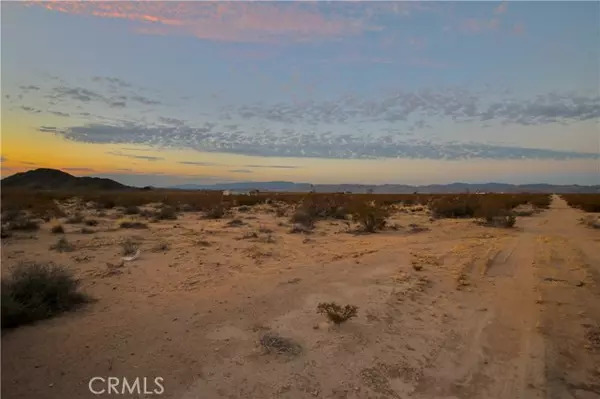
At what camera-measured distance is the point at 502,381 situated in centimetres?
463

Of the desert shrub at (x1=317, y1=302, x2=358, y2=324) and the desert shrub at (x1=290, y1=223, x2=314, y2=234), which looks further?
the desert shrub at (x1=290, y1=223, x2=314, y2=234)

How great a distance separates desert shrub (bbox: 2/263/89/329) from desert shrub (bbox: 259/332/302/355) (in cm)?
287

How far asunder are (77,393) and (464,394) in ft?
12.1

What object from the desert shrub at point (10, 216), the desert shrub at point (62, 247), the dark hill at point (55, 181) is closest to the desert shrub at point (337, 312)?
the desert shrub at point (62, 247)

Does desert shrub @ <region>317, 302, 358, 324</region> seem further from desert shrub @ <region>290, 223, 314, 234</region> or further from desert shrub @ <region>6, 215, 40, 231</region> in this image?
desert shrub @ <region>6, 215, 40, 231</region>

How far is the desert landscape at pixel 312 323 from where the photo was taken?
4.42m

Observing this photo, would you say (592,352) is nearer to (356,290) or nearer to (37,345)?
(356,290)

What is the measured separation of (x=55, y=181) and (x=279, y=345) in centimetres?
11864

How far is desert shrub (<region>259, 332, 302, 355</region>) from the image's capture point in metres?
5.03

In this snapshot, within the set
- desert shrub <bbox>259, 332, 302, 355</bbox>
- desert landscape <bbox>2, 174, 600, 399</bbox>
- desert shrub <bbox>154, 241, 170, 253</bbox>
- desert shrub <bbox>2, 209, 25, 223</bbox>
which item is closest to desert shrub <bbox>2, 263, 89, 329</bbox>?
desert landscape <bbox>2, 174, 600, 399</bbox>

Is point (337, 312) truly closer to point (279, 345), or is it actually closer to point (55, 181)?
point (279, 345)

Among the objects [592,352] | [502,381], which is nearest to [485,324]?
[592,352]

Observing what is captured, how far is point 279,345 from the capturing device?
16.9 ft

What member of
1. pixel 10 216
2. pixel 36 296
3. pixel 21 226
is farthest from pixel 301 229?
pixel 36 296
